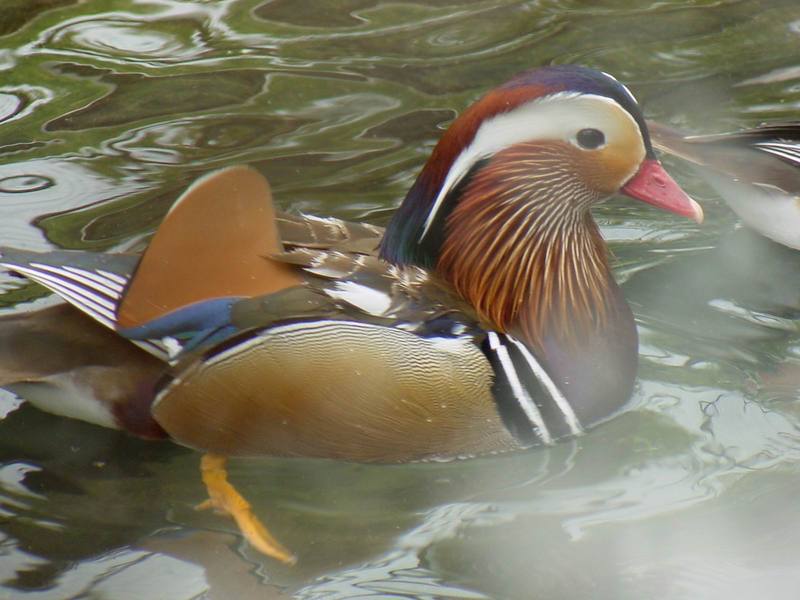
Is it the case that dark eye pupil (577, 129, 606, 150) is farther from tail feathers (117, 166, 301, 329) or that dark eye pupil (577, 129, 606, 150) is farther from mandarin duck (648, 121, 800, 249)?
mandarin duck (648, 121, 800, 249)

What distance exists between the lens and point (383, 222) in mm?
5230

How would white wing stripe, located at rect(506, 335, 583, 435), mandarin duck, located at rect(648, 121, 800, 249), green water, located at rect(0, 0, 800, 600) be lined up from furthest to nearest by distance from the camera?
mandarin duck, located at rect(648, 121, 800, 249), white wing stripe, located at rect(506, 335, 583, 435), green water, located at rect(0, 0, 800, 600)

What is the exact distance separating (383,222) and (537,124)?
4.54 feet

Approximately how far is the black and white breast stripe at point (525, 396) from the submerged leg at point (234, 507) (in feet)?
2.54

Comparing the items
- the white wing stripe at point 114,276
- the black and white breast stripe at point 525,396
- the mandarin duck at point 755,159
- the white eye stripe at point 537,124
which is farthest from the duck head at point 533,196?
the mandarin duck at point 755,159

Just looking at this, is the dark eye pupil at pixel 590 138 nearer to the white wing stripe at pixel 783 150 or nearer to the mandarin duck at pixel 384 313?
the mandarin duck at pixel 384 313


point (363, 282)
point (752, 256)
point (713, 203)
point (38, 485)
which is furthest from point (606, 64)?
point (38, 485)

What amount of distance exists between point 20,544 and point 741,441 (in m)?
2.19

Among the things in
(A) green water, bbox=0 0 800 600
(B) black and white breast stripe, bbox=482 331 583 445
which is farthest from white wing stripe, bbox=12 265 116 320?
(B) black and white breast stripe, bbox=482 331 583 445

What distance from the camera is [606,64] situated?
6.60 m

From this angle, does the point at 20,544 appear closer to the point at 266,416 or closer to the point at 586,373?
the point at 266,416

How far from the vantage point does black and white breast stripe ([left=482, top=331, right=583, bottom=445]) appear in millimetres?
3826

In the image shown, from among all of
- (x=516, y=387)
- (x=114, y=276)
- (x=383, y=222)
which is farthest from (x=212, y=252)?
(x=383, y=222)

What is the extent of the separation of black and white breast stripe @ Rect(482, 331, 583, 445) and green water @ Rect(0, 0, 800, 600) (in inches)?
3.8
